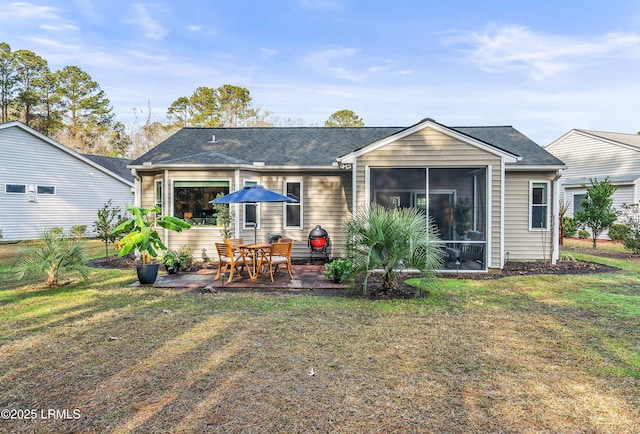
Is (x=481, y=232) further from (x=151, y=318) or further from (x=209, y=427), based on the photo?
(x=209, y=427)

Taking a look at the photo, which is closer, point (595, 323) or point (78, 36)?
point (595, 323)

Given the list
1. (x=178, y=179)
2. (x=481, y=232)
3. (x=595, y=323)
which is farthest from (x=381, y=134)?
(x=595, y=323)

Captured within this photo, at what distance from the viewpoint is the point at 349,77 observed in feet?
73.4

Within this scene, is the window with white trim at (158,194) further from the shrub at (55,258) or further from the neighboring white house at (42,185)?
the neighboring white house at (42,185)

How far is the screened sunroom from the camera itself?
934 centimetres

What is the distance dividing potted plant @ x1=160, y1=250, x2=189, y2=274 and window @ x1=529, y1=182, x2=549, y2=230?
9730 mm

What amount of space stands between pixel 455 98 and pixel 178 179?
1723 cm

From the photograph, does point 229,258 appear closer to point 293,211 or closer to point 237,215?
point 237,215

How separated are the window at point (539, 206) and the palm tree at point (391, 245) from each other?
5717 mm

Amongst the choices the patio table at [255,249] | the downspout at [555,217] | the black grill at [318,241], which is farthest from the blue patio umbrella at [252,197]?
the downspout at [555,217]

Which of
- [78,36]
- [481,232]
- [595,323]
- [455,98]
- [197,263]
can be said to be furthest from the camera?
[455,98]

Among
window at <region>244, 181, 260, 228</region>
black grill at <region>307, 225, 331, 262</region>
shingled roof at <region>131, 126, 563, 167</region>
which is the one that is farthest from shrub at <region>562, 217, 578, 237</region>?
window at <region>244, 181, 260, 228</region>

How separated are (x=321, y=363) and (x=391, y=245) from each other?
313cm

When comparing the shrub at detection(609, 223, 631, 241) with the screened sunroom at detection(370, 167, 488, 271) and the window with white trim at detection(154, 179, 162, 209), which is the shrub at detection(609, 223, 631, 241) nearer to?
the screened sunroom at detection(370, 167, 488, 271)
